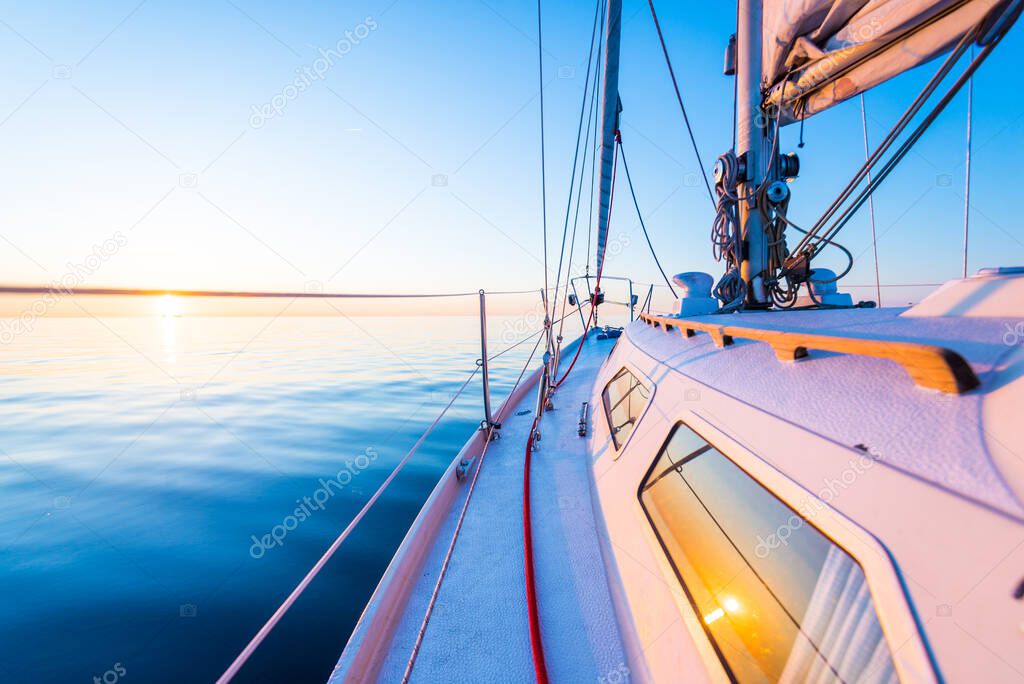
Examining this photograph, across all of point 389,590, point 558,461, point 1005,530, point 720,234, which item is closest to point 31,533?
point 389,590

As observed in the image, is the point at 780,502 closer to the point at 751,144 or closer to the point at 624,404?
the point at 624,404

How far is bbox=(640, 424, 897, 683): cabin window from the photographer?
0.72 metres

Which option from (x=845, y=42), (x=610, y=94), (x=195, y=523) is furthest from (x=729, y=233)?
(x=195, y=523)

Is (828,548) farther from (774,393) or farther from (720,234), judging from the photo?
(720,234)

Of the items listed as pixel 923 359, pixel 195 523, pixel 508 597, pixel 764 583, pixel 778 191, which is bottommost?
pixel 195 523

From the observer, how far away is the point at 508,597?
1.76 m

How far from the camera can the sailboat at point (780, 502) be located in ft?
2.00

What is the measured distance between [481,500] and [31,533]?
4552 mm

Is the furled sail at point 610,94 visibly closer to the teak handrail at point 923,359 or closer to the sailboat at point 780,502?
the sailboat at point 780,502

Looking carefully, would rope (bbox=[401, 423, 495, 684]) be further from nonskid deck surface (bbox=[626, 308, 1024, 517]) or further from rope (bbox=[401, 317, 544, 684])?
nonskid deck surface (bbox=[626, 308, 1024, 517])

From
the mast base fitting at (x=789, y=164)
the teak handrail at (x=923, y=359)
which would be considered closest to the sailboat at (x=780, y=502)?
the teak handrail at (x=923, y=359)

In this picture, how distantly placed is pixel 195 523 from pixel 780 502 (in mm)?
4798

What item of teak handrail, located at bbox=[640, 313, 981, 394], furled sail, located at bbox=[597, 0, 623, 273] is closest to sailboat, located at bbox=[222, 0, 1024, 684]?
teak handrail, located at bbox=[640, 313, 981, 394]

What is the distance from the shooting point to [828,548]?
0.81 metres
